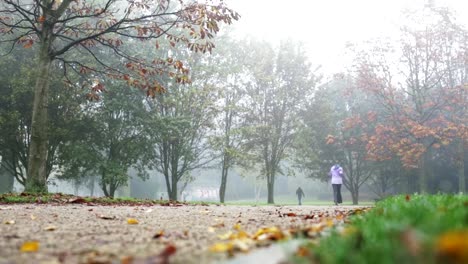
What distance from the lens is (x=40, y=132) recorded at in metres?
10.6

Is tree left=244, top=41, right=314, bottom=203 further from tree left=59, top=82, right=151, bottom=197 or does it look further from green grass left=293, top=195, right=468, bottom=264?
green grass left=293, top=195, right=468, bottom=264

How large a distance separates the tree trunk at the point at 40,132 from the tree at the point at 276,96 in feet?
58.3

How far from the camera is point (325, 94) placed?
30406mm

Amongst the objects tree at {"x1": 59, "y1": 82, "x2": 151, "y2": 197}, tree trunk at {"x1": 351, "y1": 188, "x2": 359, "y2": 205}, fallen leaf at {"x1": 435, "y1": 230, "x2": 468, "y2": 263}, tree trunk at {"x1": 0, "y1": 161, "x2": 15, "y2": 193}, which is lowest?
tree trunk at {"x1": 351, "y1": 188, "x2": 359, "y2": 205}

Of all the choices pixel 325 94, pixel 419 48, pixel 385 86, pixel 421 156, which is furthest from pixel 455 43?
pixel 325 94

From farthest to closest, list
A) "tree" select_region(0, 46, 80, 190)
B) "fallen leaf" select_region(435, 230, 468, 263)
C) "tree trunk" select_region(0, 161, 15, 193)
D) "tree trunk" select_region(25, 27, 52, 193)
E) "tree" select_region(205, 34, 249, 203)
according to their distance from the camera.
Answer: "tree trunk" select_region(0, 161, 15, 193) → "tree" select_region(205, 34, 249, 203) → "tree" select_region(0, 46, 80, 190) → "tree trunk" select_region(25, 27, 52, 193) → "fallen leaf" select_region(435, 230, 468, 263)

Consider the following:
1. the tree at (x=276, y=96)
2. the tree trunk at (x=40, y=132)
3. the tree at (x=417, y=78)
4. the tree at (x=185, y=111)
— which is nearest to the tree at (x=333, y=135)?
the tree at (x=276, y=96)

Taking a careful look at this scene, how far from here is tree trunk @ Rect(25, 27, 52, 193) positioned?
10.5 metres

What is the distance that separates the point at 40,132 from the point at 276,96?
787 inches

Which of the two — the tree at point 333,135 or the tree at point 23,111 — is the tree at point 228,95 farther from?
the tree at point 23,111

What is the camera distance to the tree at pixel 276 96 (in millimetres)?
28000

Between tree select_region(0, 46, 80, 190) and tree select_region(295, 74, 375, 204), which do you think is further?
tree select_region(295, 74, 375, 204)

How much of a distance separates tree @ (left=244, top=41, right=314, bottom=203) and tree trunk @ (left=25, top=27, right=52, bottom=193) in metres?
17.8

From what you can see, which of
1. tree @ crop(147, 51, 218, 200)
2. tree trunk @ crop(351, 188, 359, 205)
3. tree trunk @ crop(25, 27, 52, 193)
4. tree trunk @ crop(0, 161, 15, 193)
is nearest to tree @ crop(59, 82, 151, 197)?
tree @ crop(147, 51, 218, 200)
